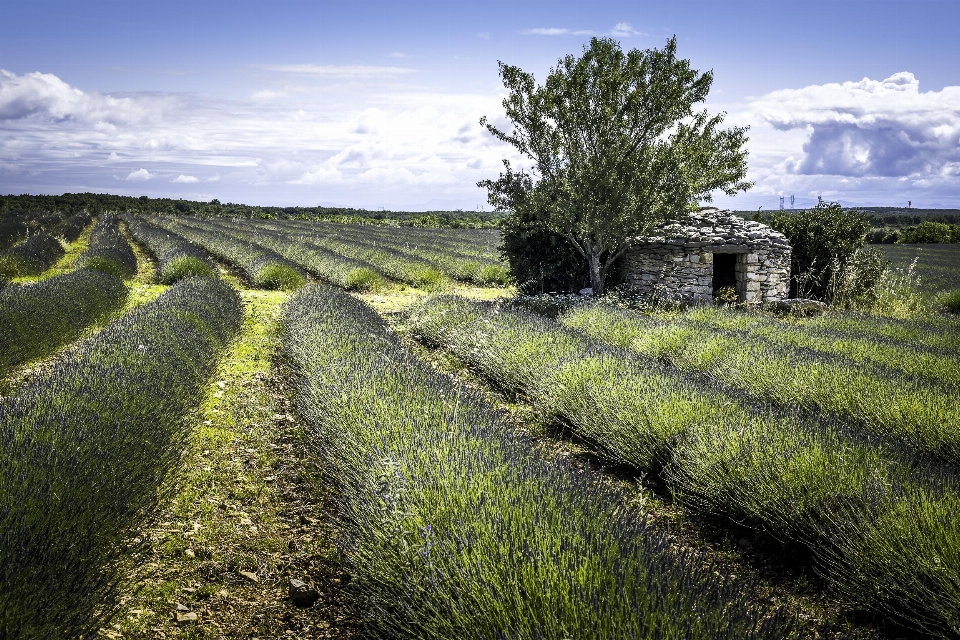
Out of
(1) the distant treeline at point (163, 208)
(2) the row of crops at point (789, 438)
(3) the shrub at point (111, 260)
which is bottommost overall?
(2) the row of crops at point (789, 438)

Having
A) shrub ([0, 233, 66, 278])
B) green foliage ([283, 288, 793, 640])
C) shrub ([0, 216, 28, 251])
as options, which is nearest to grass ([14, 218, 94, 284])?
shrub ([0, 233, 66, 278])

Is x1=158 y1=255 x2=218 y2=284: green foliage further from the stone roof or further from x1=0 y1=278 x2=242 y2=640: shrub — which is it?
the stone roof

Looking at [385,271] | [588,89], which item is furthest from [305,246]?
[588,89]

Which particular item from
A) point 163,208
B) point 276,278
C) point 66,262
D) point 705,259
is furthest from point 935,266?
point 163,208

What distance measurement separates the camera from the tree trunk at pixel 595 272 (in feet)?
38.3

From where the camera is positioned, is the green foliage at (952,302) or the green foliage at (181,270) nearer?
the green foliage at (952,302)

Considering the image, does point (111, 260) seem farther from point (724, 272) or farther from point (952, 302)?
point (952, 302)

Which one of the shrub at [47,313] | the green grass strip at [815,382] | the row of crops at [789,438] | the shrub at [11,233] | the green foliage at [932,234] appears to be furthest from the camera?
the green foliage at [932,234]

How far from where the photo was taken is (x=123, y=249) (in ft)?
57.3

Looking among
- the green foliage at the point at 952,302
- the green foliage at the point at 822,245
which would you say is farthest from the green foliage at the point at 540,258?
the green foliage at the point at 952,302

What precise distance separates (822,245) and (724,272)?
220cm

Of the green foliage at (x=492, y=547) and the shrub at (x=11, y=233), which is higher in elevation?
the shrub at (x=11, y=233)

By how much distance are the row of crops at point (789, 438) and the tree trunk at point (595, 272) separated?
4.47 m

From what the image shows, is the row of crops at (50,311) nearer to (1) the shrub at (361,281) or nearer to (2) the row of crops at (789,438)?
(1) the shrub at (361,281)
